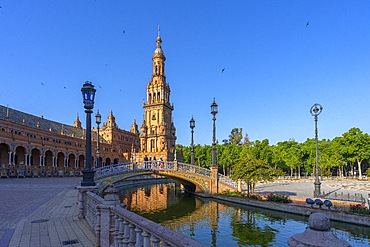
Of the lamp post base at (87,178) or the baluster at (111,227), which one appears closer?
the baluster at (111,227)

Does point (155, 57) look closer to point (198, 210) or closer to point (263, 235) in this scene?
point (198, 210)

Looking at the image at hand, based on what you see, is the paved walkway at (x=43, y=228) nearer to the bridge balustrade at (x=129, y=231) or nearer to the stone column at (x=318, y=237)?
the bridge balustrade at (x=129, y=231)

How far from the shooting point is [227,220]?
16344mm

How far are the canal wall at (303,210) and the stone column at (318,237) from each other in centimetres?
1157

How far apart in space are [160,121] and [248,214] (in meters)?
56.1

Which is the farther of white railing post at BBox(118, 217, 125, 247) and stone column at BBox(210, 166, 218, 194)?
stone column at BBox(210, 166, 218, 194)

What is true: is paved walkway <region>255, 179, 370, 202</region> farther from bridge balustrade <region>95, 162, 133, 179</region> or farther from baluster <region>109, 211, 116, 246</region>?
baluster <region>109, 211, 116, 246</region>

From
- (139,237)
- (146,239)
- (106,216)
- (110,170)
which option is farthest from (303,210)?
(110,170)

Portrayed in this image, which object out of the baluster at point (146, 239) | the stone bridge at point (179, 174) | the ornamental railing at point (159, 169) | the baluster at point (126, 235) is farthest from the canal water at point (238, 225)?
the baluster at point (146, 239)

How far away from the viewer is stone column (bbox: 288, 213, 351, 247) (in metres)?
2.14

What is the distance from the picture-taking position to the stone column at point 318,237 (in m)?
2.14

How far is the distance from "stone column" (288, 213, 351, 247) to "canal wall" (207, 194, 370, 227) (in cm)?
1157

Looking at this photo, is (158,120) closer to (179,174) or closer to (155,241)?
(179,174)

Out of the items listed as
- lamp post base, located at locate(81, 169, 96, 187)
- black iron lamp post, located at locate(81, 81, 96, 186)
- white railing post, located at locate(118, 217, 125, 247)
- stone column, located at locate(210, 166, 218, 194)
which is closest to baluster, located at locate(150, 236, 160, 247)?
white railing post, located at locate(118, 217, 125, 247)
